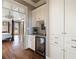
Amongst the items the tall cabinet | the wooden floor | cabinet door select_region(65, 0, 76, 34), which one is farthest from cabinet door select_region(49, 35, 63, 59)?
the wooden floor

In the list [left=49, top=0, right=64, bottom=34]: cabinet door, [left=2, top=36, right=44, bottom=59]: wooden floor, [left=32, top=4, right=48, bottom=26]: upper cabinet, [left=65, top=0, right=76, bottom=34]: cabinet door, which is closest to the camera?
[left=65, top=0, right=76, bottom=34]: cabinet door

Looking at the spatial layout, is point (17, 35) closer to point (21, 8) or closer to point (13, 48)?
point (13, 48)

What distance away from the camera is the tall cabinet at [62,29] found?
1965 millimetres

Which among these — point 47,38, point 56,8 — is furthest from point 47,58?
point 56,8

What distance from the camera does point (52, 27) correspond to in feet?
8.91

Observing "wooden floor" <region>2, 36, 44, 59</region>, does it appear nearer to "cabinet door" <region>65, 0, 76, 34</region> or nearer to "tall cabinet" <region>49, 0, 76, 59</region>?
"tall cabinet" <region>49, 0, 76, 59</region>

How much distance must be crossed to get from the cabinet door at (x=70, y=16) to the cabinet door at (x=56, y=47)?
1.39 ft

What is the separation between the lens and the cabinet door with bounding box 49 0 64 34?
2.31 m

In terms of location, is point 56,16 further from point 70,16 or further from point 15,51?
point 15,51

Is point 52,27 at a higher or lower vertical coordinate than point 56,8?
lower

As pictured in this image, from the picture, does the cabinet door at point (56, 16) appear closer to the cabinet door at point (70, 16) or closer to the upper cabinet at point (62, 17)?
the upper cabinet at point (62, 17)

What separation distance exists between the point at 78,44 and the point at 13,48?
2.49m

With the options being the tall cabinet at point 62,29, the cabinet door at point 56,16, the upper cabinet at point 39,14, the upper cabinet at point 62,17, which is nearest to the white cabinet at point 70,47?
the tall cabinet at point 62,29

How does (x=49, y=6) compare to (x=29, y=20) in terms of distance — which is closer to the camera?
(x=49, y=6)
